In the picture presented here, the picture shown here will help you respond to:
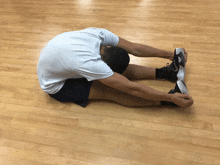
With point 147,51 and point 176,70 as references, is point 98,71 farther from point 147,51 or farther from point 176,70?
point 176,70

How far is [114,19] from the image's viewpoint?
76.7 inches

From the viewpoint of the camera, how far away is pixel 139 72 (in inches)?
53.5

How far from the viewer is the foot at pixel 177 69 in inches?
50.4

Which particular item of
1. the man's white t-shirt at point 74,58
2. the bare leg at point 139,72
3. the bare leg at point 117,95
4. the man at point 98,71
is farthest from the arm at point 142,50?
the bare leg at point 117,95

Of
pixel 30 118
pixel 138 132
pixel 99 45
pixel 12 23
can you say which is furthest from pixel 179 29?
pixel 12 23

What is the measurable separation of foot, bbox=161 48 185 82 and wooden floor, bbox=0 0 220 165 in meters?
0.09

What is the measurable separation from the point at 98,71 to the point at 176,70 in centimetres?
76

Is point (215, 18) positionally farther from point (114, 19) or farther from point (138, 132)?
point (138, 132)

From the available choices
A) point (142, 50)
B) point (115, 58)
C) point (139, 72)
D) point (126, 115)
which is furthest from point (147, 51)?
point (126, 115)

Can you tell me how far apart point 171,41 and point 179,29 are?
226 millimetres

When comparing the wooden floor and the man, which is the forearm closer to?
the man

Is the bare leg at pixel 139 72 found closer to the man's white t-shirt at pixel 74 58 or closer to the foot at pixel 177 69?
the foot at pixel 177 69

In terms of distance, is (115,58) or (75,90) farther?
(75,90)

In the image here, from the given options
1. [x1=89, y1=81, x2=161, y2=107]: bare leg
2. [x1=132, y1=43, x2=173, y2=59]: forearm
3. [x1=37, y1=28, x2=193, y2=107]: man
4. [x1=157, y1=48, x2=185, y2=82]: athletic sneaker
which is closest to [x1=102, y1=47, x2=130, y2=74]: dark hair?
[x1=37, y1=28, x2=193, y2=107]: man
